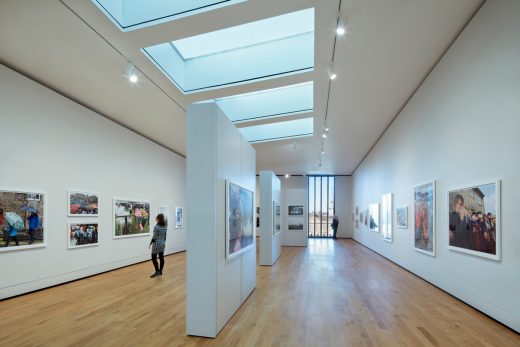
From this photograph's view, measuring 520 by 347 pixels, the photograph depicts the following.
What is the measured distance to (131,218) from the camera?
11648 mm

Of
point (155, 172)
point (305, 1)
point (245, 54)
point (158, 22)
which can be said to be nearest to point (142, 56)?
point (158, 22)

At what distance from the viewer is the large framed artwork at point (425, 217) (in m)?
8.74

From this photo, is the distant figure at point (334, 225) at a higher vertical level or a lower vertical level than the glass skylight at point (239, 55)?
lower

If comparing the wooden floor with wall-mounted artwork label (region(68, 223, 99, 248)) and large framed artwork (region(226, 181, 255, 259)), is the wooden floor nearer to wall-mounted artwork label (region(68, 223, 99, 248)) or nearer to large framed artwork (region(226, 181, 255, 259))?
wall-mounted artwork label (region(68, 223, 99, 248))

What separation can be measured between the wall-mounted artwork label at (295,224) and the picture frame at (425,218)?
32.6 ft

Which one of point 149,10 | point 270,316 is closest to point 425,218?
point 270,316

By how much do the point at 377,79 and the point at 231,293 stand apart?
7232 millimetres

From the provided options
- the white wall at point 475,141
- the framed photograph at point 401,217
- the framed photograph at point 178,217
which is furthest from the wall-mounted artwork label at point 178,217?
the white wall at point 475,141

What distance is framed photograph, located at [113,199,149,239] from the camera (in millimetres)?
10883

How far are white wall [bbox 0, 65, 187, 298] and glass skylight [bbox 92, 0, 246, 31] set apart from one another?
10.1 feet

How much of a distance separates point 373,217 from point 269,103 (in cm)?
890

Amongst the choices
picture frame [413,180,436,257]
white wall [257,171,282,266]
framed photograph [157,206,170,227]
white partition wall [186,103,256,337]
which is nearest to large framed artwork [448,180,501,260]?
picture frame [413,180,436,257]

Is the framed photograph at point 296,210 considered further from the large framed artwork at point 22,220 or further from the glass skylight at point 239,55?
the large framed artwork at point 22,220

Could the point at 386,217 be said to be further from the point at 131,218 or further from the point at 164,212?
the point at 131,218
